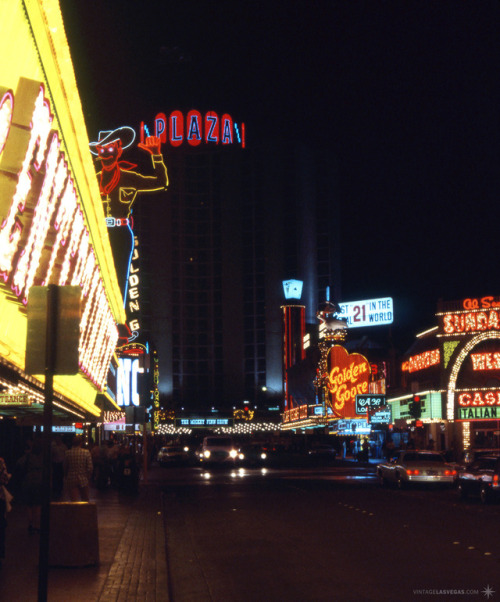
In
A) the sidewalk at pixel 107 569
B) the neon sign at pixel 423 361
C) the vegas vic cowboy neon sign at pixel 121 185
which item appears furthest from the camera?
the neon sign at pixel 423 361

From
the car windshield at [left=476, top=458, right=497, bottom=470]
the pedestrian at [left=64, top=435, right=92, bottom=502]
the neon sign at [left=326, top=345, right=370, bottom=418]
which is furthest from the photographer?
the neon sign at [left=326, top=345, right=370, bottom=418]

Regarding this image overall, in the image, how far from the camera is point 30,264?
40.9 feet

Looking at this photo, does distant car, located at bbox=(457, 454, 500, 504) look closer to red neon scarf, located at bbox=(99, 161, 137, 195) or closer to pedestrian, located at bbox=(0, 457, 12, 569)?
pedestrian, located at bbox=(0, 457, 12, 569)

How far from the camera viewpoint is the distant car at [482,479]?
23406 mm

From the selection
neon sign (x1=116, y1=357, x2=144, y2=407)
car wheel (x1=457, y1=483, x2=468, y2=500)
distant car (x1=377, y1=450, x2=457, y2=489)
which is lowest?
car wheel (x1=457, y1=483, x2=468, y2=500)

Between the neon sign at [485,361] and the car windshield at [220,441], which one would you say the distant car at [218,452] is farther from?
the neon sign at [485,361]

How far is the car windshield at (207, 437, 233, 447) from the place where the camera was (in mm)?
52406

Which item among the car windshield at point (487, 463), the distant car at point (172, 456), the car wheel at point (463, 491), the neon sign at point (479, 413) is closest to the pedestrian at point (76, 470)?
the car windshield at point (487, 463)

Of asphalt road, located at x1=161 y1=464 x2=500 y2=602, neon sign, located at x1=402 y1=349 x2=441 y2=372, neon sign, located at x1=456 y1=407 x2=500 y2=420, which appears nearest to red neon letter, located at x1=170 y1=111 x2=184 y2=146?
neon sign, located at x1=402 y1=349 x2=441 y2=372

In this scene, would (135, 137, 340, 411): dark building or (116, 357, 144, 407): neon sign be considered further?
(135, 137, 340, 411): dark building

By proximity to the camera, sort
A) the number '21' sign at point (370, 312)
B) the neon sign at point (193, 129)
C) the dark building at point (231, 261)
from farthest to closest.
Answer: the dark building at point (231, 261) → the neon sign at point (193, 129) → the number '21' sign at point (370, 312)

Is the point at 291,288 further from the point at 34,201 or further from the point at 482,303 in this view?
the point at 34,201

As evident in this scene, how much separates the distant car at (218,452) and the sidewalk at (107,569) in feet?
102

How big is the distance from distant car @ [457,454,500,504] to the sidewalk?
8955 millimetres
